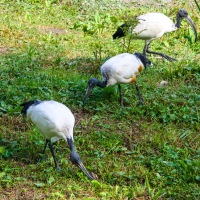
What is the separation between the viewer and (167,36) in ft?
34.8

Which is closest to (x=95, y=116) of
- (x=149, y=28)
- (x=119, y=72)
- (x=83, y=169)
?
(x=119, y=72)

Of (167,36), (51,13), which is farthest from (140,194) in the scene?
(51,13)

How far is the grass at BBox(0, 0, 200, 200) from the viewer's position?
16.4ft

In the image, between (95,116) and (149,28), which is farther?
(149,28)

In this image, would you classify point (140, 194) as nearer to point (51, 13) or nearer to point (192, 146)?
point (192, 146)

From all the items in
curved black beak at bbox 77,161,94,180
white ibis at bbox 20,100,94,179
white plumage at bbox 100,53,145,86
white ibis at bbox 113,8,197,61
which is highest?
white ibis at bbox 113,8,197,61

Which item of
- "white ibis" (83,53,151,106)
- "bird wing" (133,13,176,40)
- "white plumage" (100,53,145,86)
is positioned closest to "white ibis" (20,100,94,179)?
"white ibis" (83,53,151,106)

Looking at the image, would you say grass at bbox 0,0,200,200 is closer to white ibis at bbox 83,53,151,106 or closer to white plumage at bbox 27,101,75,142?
white ibis at bbox 83,53,151,106

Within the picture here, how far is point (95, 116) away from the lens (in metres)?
6.61

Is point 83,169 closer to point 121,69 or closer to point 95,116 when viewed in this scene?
point 95,116

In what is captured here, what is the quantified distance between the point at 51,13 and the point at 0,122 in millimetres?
5680

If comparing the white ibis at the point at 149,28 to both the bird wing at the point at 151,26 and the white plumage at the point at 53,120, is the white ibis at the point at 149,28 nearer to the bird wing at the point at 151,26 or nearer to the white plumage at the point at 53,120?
the bird wing at the point at 151,26

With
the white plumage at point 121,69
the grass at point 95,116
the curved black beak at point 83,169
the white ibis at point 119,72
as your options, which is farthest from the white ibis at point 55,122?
the white plumage at point 121,69

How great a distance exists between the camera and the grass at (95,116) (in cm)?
501
